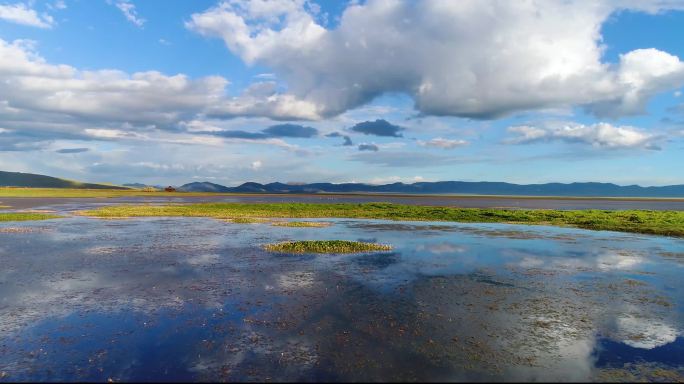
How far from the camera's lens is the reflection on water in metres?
14.4

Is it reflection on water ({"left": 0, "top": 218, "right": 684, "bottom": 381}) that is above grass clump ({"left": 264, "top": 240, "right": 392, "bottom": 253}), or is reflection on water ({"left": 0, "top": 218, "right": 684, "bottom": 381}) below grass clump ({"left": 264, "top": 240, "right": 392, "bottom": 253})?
below

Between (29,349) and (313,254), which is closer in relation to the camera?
(29,349)

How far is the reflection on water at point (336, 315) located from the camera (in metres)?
14.4

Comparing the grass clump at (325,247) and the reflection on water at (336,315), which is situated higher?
the grass clump at (325,247)

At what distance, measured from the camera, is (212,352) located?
612 inches

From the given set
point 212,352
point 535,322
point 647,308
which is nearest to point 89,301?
point 212,352

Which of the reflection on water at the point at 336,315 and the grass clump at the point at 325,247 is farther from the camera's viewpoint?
the grass clump at the point at 325,247

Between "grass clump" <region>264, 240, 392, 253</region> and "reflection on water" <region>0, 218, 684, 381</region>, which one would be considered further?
"grass clump" <region>264, 240, 392, 253</region>

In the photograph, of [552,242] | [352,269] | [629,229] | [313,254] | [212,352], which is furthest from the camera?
[629,229]

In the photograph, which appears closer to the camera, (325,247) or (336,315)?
(336,315)

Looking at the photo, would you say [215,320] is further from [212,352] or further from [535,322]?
[535,322]

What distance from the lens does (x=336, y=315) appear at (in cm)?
2017

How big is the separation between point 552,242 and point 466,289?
27525mm

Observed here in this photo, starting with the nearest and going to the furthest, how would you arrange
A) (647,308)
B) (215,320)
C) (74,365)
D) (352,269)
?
(74,365), (215,320), (647,308), (352,269)
